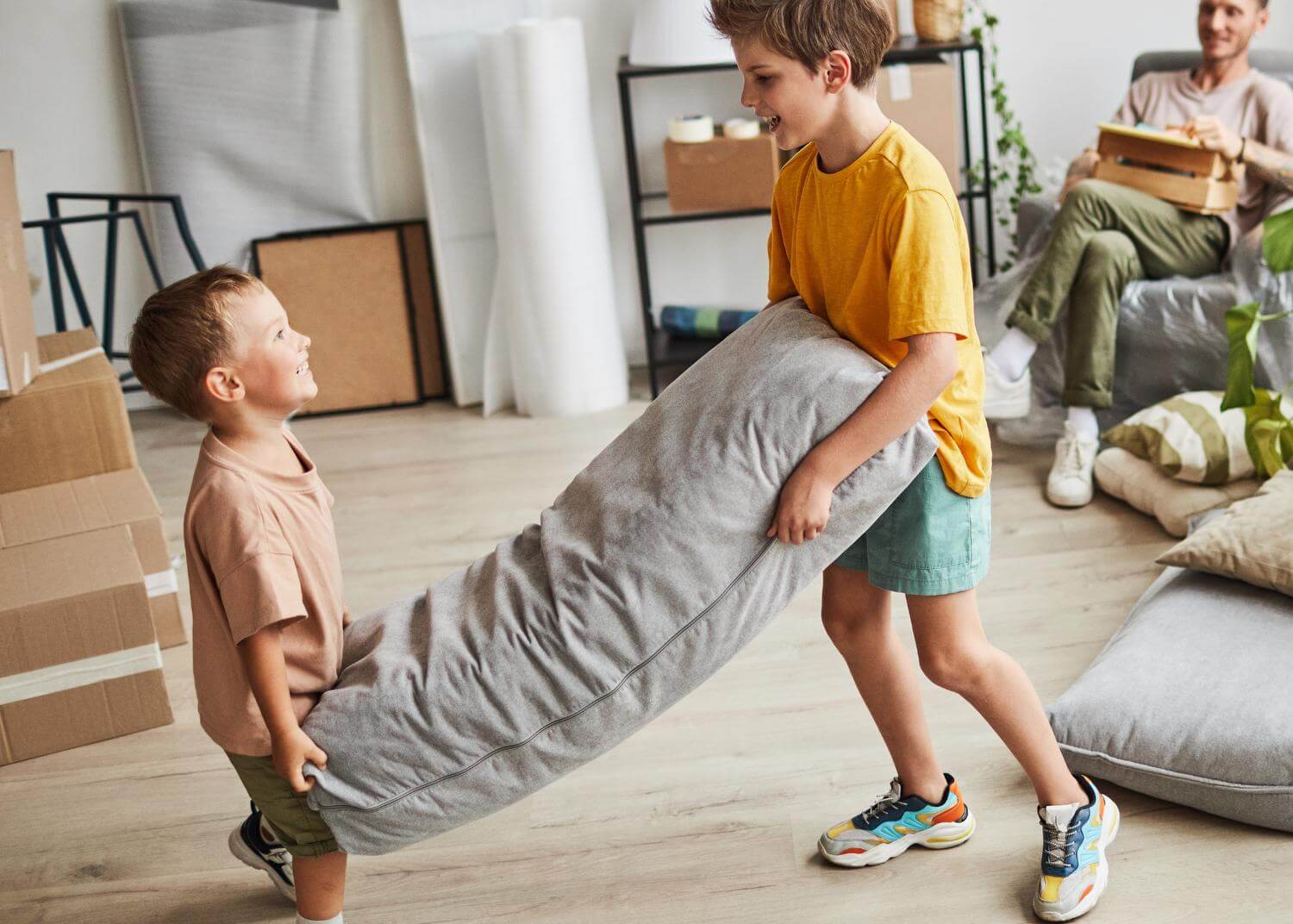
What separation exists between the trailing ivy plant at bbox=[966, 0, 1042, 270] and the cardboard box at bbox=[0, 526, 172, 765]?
7.60ft

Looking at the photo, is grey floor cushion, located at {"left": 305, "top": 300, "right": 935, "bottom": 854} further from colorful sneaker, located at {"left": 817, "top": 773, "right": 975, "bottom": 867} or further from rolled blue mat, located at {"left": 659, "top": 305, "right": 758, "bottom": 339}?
rolled blue mat, located at {"left": 659, "top": 305, "right": 758, "bottom": 339}

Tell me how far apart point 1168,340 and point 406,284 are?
2098 millimetres

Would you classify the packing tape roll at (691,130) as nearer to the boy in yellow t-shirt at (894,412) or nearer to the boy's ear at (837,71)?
the boy in yellow t-shirt at (894,412)

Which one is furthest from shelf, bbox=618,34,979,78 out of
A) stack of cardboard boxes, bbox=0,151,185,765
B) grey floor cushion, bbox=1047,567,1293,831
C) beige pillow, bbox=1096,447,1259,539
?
grey floor cushion, bbox=1047,567,1293,831

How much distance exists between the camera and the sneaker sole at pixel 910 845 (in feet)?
5.52

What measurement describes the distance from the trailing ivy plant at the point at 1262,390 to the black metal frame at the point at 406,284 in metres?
2.25

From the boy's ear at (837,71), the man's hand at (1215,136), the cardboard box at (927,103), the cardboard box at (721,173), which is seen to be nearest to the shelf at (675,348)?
the cardboard box at (721,173)

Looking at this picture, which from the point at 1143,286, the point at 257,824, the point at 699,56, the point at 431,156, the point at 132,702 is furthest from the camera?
the point at 431,156

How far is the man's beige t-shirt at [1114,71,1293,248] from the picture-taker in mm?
2943

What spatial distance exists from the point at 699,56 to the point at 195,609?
7.83 feet

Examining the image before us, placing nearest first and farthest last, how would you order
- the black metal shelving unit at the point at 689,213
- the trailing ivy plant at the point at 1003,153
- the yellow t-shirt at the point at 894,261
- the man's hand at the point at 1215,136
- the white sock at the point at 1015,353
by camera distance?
the yellow t-shirt at the point at 894,261 → the man's hand at the point at 1215,136 → the white sock at the point at 1015,353 → the black metal shelving unit at the point at 689,213 → the trailing ivy plant at the point at 1003,153

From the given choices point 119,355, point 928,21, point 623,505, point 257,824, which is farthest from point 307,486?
point 928,21

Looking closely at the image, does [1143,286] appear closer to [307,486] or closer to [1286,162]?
[1286,162]

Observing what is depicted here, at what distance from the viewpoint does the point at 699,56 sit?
3.38 metres
